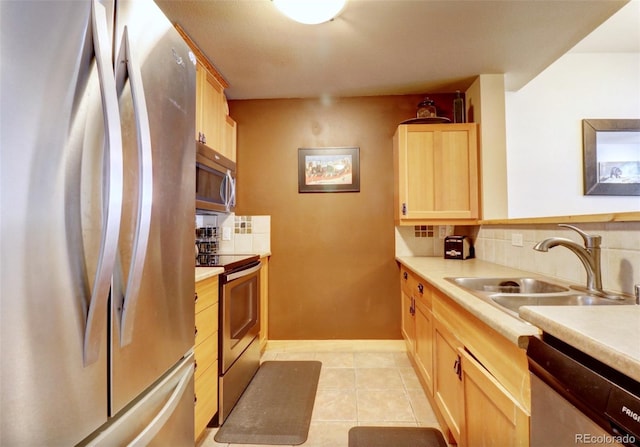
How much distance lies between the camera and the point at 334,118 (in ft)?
9.11

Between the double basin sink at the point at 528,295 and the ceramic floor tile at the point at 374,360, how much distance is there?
120 cm

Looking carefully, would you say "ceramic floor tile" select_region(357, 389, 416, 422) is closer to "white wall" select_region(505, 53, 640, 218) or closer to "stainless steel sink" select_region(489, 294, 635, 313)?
"stainless steel sink" select_region(489, 294, 635, 313)

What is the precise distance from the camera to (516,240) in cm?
185

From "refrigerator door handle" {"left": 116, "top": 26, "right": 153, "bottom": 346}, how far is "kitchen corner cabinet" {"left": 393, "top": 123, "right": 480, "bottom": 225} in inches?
81.2

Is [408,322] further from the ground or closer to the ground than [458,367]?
closer to the ground

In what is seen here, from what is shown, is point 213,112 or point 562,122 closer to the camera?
point 213,112

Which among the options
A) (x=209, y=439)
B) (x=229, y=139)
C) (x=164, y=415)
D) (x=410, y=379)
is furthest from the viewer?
(x=229, y=139)

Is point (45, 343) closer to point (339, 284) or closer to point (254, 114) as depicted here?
point (339, 284)

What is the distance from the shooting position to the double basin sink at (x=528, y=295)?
1099 millimetres

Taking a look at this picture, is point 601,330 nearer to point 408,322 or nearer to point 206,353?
point 206,353

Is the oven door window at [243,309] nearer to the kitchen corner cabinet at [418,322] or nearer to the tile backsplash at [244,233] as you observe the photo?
the tile backsplash at [244,233]

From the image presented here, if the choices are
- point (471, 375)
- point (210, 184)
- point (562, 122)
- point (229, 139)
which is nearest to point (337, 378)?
point (471, 375)

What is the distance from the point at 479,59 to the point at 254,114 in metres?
1.98

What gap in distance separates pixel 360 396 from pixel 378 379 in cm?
27
